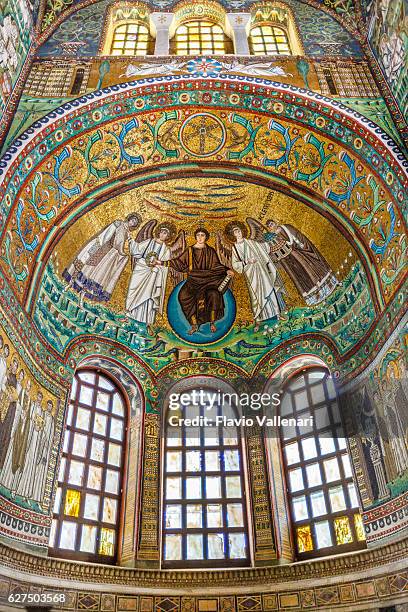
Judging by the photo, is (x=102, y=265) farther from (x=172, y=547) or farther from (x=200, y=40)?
(x=200, y=40)

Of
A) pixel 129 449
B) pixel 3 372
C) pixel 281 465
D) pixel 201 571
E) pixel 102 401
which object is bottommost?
pixel 201 571

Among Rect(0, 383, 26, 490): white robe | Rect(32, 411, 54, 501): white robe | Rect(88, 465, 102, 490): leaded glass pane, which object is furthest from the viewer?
Rect(88, 465, 102, 490): leaded glass pane

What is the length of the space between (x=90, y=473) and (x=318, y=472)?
3762 mm

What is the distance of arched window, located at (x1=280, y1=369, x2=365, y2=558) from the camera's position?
8.59 meters

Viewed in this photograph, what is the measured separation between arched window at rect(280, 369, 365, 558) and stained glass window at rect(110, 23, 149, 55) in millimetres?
7528

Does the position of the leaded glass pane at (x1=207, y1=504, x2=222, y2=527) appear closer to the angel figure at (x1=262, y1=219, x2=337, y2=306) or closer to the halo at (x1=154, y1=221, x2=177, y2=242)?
the angel figure at (x1=262, y1=219, x2=337, y2=306)

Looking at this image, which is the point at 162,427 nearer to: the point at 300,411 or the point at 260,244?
the point at 300,411

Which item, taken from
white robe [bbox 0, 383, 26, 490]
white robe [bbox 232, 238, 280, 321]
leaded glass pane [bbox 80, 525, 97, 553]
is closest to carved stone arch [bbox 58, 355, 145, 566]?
leaded glass pane [bbox 80, 525, 97, 553]

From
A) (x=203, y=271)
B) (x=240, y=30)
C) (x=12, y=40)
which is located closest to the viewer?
(x=12, y=40)

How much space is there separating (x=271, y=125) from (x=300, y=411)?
16.8 ft

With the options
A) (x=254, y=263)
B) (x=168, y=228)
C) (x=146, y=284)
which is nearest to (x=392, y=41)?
(x=254, y=263)

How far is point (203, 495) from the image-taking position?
9.40 metres

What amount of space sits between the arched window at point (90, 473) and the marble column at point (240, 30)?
706 cm

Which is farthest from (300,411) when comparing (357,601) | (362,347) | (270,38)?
(270,38)
